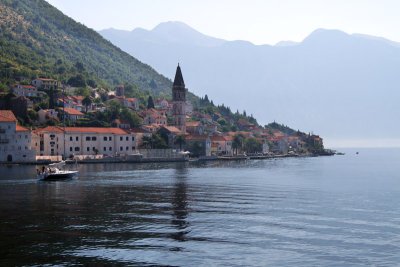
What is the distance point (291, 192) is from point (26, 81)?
421 ft

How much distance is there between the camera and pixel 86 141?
121 meters

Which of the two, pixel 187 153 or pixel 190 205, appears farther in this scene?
pixel 187 153

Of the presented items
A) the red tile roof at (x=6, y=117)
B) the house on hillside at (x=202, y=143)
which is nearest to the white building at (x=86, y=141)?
the red tile roof at (x=6, y=117)

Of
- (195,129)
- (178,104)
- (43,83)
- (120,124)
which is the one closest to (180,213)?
(120,124)

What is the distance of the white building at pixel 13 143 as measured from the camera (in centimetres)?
10431

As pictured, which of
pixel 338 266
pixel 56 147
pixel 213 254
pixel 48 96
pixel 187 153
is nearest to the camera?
pixel 338 266

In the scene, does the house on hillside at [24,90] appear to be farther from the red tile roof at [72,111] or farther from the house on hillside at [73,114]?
the house on hillside at [73,114]

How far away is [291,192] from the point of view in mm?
51719

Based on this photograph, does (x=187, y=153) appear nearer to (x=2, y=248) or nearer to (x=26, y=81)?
(x=26, y=81)

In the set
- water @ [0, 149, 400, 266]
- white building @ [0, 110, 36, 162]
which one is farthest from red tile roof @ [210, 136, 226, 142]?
water @ [0, 149, 400, 266]

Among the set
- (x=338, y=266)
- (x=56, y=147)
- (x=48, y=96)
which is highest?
(x=48, y=96)

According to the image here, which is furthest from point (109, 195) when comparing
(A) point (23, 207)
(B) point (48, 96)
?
(B) point (48, 96)

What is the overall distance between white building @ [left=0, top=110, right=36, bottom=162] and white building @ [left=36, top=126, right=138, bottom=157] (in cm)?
589

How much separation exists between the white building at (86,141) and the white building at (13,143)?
232 inches
